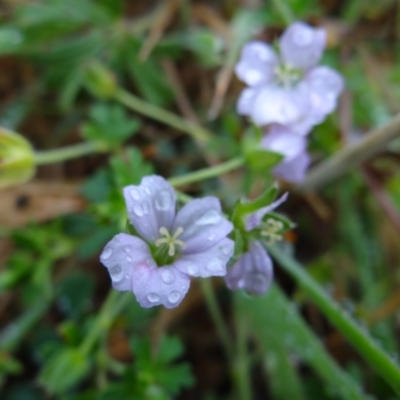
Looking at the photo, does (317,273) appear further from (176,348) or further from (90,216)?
(90,216)

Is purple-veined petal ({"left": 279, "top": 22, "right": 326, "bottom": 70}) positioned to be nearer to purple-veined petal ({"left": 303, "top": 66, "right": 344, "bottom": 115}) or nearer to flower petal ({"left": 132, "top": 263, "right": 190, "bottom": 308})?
purple-veined petal ({"left": 303, "top": 66, "right": 344, "bottom": 115})

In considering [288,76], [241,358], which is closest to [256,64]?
[288,76]

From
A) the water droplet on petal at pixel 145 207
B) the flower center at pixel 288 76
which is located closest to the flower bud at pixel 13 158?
the water droplet on petal at pixel 145 207

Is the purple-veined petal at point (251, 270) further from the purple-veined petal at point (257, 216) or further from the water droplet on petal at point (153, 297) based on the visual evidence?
the water droplet on petal at point (153, 297)

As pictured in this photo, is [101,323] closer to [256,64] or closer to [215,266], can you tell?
[215,266]

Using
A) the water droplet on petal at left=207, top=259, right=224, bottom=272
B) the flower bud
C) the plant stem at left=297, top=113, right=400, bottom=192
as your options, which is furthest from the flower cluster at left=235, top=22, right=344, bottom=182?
the flower bud

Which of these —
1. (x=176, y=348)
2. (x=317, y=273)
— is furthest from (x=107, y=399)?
(x=317, y=273)
